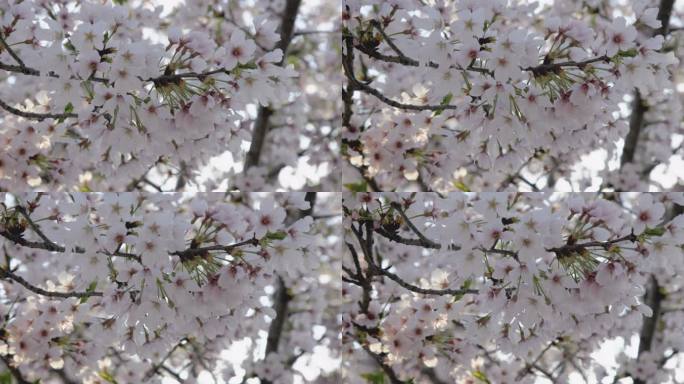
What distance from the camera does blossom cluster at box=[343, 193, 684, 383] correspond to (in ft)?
4.51

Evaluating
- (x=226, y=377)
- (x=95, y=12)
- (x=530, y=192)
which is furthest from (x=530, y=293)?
(x=226, y=377)

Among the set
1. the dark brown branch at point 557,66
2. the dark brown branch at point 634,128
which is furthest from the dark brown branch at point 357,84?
the dark brown branch at point 634,128

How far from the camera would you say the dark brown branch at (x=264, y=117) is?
2668mm

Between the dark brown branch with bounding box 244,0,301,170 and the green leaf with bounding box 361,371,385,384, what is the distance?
39.6 inches

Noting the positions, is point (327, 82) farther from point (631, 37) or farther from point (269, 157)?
point (631, 37)

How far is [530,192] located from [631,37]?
788 mm

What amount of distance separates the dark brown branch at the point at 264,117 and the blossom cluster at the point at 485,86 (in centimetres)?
73

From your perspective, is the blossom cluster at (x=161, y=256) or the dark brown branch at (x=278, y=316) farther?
the dark brown branch at (x=278, y=316)

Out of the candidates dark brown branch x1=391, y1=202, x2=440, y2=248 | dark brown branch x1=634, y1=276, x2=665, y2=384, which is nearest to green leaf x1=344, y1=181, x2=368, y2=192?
dark brown branch x1=391, y1=202, x2=440, y2=248

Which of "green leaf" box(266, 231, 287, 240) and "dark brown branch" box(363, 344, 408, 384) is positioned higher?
"green leaf" box(266, 231, 287, 240)

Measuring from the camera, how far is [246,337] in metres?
2.49

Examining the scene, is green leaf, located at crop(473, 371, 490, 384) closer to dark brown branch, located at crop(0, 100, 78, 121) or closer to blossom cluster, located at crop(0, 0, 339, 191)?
blossom cluster, located at crop(0, 0, 339, 191)

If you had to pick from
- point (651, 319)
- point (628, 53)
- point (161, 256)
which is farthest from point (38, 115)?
point (651, 319)

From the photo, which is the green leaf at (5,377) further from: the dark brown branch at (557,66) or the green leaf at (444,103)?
the dark brown branch at (557,66)
